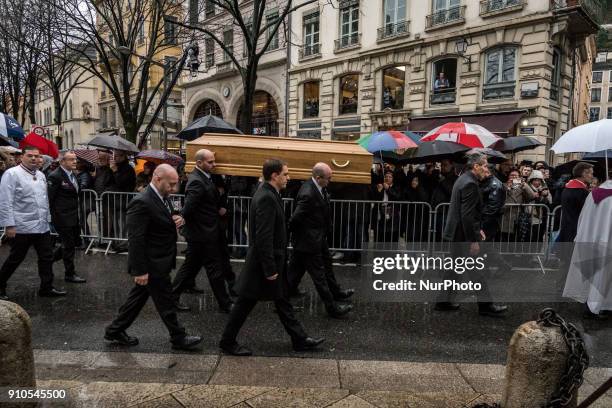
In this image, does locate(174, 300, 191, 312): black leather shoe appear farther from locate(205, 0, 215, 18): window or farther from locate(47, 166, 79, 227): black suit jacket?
locate(205, 0, 215, 18): window

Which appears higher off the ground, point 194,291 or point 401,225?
point 401,225

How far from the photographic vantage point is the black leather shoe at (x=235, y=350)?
412 cm

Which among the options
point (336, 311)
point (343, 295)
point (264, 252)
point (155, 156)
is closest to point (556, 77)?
point (155, 156)

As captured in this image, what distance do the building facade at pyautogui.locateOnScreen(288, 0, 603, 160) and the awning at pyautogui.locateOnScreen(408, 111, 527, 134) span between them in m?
0.04

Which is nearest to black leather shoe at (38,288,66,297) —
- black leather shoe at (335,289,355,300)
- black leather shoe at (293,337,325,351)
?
black leather shoe at (293,337,325,351)

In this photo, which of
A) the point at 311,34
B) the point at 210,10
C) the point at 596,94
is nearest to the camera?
the point at 311,34

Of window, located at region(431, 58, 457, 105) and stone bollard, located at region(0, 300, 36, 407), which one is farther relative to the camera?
window, located at region(431, 58, 457, 105)

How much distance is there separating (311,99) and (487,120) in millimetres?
10685

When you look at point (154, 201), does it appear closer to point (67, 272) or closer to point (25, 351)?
point (25, 351)

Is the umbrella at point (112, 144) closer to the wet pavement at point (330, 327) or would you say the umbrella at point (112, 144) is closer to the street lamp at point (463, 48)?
the wet pavement at point (330, 327)

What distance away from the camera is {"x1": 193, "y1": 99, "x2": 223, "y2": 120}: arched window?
31.5m

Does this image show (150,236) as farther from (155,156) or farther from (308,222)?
(155,156)

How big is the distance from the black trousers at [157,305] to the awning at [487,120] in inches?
621

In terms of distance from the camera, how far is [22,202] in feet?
17.9
